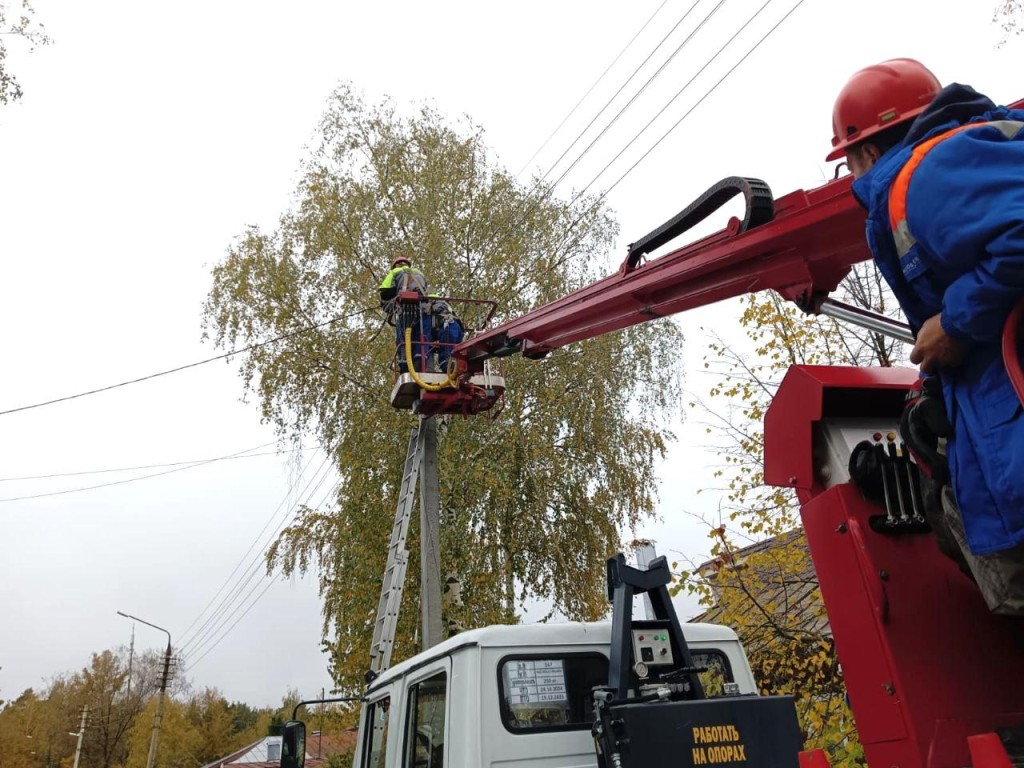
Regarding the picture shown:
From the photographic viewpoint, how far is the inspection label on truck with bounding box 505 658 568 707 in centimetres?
371

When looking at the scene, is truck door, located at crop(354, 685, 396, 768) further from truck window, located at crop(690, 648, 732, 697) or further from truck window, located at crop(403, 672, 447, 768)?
truck window, located at crop(690, 648, 732, 697)

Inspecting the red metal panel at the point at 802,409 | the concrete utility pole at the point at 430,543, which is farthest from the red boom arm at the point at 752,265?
the concrete utility pole at the point at 430,543

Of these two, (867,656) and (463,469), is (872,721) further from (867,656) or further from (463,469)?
(463,469)

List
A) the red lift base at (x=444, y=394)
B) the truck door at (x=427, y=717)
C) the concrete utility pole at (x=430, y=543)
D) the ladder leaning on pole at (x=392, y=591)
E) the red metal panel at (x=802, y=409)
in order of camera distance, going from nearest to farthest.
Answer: the red metal panel at (x=802, y=409)
the truck door at (x=427, y=717)
the ladder leaning on pole at (x=392, y=591)
the concrete utility pole at (x=430, y=543)
the red lift base at (x=444, y=394)

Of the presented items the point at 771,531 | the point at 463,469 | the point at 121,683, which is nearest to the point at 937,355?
the point at 771,531

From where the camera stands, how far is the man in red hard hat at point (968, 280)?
5.10 ft

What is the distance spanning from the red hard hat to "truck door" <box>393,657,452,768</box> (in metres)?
2.90

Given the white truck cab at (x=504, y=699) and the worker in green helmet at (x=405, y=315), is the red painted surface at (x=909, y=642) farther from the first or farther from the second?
the worker in green helmet at (x=405, y=315)

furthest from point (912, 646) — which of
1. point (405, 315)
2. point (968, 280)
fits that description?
point (405, 315)

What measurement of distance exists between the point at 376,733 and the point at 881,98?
4.26 meters

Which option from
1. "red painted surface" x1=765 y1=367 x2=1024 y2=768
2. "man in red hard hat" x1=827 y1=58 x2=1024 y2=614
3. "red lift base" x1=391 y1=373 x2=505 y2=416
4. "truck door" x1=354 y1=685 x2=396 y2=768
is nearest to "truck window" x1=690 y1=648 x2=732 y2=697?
"truck door" x1=354 y1=685 x2=396 y2=768

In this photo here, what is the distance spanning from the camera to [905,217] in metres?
1.73

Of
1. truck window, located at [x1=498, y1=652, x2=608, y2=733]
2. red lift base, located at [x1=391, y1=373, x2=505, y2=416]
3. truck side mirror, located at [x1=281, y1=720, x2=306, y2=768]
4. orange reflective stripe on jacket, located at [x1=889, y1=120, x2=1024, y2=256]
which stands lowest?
truck side mirror, located at [x1=281, y1=720, x2=306, y2=768]

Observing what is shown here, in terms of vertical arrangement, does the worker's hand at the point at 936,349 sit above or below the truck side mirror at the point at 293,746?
above
